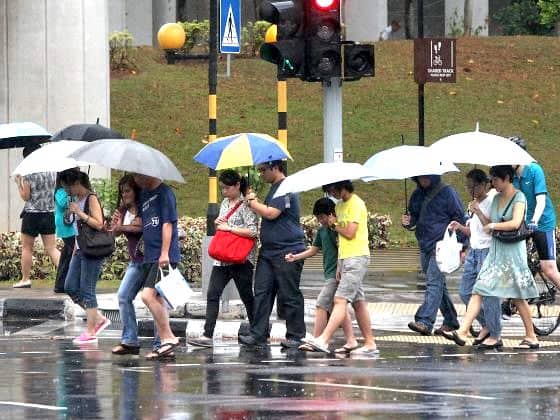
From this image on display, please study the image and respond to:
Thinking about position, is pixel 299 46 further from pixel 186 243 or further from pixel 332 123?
pixel 186 243

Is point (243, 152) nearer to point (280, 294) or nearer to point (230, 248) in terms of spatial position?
point (230, 248)

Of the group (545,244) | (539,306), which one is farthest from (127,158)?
(539,306)

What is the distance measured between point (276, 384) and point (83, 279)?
13.1ft

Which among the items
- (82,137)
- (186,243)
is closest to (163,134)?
(186,243)

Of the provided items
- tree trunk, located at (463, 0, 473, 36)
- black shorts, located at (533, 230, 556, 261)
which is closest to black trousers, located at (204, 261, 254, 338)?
black shorts, located at (533, 230, 556, 261)

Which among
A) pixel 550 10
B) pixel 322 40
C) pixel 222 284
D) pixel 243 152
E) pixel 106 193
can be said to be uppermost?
pixel 550 10

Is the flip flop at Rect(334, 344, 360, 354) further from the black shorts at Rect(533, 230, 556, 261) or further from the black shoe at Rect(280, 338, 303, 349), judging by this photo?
the black shorts at Rect(533, 230, 556, 261)

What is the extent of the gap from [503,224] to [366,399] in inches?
154

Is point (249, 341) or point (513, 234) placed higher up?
point (513, 234)

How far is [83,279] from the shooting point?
602 inches

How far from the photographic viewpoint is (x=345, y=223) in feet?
46.6

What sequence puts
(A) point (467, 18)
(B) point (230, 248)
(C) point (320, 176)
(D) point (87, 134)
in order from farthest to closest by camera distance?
1. (A) point (467, 18)
2. (D) point (87, 134)
3. (B) point (230, 248)
4. (C) point (320, 176)

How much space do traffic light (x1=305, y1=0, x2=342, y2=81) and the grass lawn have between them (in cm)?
1431

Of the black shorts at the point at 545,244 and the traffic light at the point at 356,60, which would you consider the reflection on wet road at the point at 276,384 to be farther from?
the traffic light at the point at 356,60
